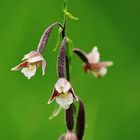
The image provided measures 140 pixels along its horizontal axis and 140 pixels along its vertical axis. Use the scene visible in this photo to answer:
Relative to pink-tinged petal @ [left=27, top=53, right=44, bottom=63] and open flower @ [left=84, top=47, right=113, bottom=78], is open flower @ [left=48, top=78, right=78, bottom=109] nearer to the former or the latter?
pink-tinged petal @ [left=27, top=53, right=44, bottom=63]

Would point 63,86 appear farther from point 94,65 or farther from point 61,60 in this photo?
point 94,65

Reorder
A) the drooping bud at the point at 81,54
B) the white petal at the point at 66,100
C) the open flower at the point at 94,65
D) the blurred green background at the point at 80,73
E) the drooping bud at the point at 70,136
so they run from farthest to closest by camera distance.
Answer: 1. the blurred green background at the point at 80,73
2. the open flower at the point at 94,65
3. the drooping bud at the point at 81,54
4. the drooping bud at the point at 70,136
5. the white petal at the point at 66,100

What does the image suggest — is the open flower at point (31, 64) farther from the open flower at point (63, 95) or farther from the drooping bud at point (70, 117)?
the drooping bud at point (70, 117)

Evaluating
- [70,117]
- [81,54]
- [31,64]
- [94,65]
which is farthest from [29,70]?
[94,65]

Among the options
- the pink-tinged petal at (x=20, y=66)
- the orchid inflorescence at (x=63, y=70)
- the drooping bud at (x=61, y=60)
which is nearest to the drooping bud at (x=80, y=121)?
the orchid inflorescence at (x=63, y=70)

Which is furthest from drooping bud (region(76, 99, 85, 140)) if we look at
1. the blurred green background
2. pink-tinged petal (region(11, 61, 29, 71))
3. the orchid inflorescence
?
the blurred green background

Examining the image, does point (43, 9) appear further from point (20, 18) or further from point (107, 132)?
point (107, 132)

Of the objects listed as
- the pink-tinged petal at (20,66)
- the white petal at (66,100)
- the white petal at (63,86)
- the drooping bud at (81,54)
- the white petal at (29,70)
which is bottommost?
the white petal at (66,100)
